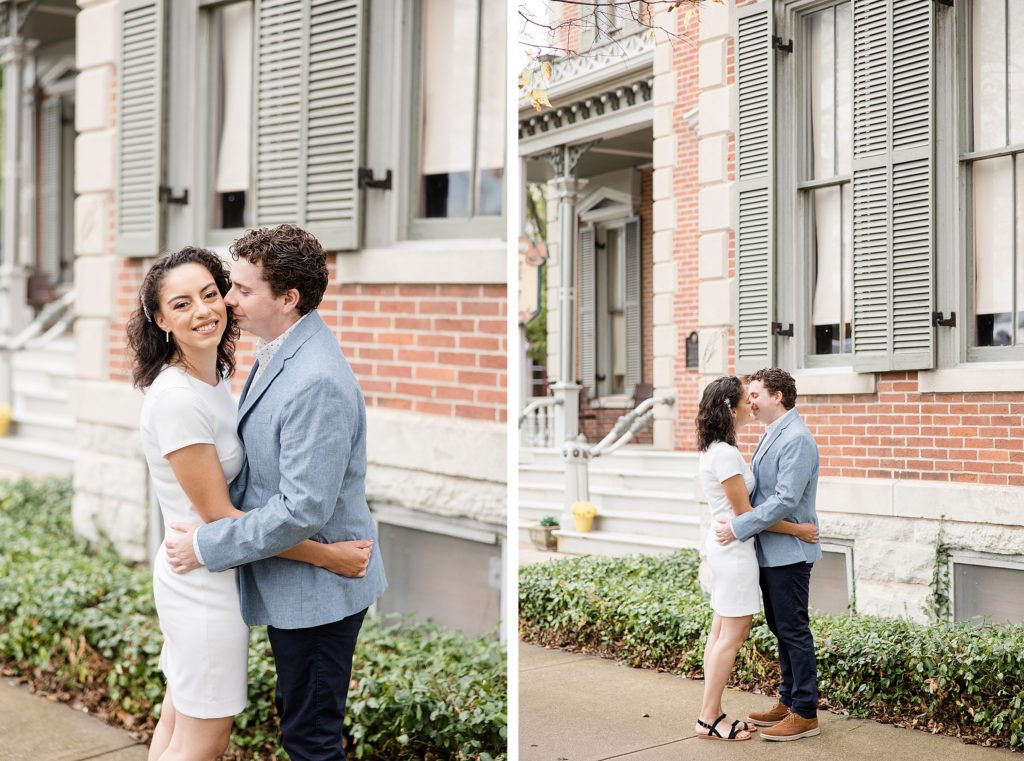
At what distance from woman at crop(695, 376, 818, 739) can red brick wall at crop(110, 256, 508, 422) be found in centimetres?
177

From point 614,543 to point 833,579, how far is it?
2.44 feet

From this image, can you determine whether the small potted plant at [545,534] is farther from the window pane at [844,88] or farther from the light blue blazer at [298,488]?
the window pane at [844,88]

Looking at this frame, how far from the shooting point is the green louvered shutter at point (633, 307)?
289 centimetres

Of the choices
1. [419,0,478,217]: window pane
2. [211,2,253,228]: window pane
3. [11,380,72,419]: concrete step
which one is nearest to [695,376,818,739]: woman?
[419,0,478,217]: window pane

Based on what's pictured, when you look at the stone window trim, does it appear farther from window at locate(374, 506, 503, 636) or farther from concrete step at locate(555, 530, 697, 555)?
window at locate(374, 506, 503, 636)

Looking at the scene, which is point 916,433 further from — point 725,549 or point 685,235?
point 685,235

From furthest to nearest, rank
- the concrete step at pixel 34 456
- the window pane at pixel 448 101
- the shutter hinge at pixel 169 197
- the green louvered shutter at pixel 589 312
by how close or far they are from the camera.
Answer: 1. the concrete step at pixel 34 456
2. the shutter hinge at pixel 169 197
3. the window pane at pixel 448 101
4. the green louvered shutter at pixel 589 312

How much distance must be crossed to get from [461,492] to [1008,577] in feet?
9.16

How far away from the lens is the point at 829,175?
248 cm

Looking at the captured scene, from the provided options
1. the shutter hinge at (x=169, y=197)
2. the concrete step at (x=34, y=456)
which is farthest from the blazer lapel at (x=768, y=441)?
the concrete step at (x=34, y=456)

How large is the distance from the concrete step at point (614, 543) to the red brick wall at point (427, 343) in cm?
131

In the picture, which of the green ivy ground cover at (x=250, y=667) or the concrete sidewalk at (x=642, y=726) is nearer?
the concrete sidewalk at (x=642, y=726)

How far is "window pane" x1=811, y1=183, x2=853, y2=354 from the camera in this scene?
96.4 inches

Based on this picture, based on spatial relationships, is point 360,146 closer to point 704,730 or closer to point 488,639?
point 488,639
